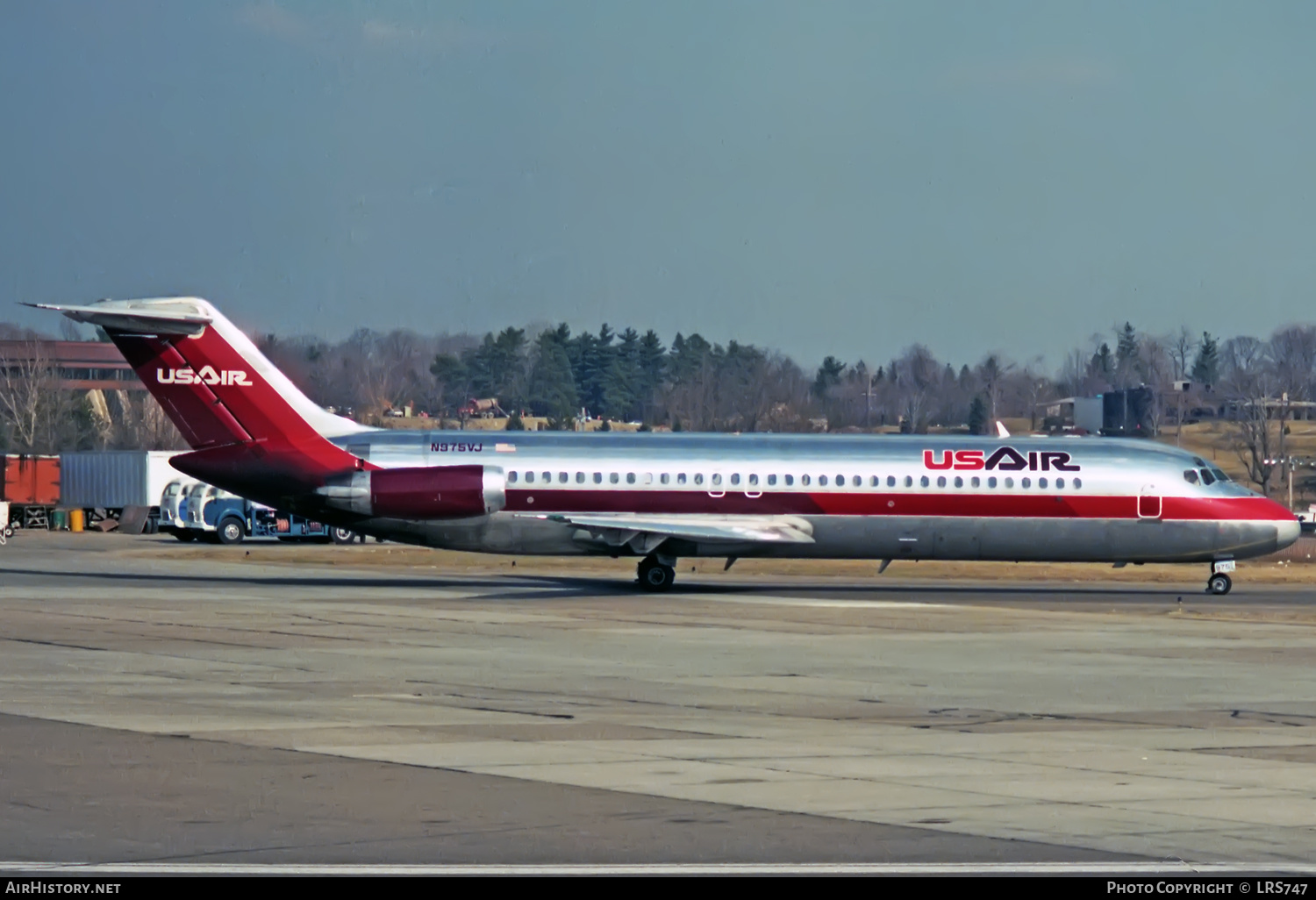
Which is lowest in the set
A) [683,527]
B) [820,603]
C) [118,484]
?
[820,603]

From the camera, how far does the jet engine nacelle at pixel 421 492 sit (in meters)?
36.2

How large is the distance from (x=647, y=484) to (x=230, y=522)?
30.3 meters

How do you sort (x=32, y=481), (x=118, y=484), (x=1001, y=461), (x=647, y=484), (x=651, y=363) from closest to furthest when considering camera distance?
1. (x=647, y=484)
2. (x=1001, y=461)
3. (x=118, y=484)
4. (x=32, y=481)
5. (x=651, y=363)

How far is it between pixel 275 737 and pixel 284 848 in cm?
499

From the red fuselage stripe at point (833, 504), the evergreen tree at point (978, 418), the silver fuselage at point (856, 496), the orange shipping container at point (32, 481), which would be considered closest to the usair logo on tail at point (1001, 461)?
the silver fuselage at point (856, 496)

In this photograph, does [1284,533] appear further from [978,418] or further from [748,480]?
[978,418]

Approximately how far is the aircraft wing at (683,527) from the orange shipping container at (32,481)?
54.1m

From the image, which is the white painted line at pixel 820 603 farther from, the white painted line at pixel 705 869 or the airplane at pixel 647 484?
the white painted line at pixel 705 869

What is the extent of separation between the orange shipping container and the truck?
73.7 feet

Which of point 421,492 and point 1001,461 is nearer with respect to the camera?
point 421,492

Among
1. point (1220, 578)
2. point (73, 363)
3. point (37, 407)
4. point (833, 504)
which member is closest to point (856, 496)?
point (833, 504)

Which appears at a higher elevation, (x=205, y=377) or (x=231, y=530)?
(x=205, y=377)

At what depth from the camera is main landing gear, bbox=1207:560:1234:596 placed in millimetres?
38906

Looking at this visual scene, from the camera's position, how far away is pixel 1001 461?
37656 mm
